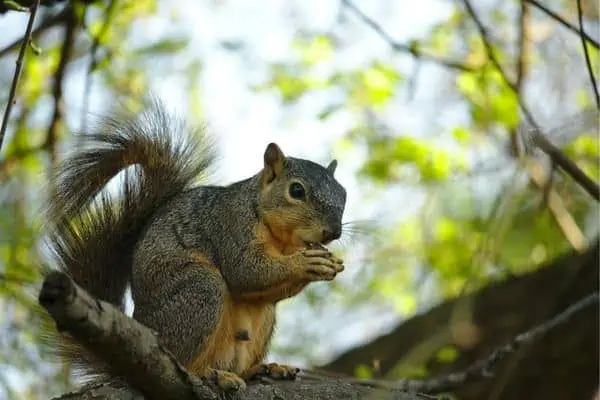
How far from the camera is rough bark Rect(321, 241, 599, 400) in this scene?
4258mm

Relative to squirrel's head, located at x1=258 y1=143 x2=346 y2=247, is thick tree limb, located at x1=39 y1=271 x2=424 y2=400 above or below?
below

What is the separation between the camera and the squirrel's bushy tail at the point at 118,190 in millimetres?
2770

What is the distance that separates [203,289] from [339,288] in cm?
237

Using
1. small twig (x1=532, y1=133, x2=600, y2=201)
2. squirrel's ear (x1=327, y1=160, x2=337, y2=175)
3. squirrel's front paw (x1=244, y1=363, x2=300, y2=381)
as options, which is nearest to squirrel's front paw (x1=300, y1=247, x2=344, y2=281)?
squirrel's front paw (x1=244, y1=363, x2=300, y2=381)

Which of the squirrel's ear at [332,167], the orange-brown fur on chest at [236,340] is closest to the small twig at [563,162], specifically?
the squirrel's ear at [332,167]

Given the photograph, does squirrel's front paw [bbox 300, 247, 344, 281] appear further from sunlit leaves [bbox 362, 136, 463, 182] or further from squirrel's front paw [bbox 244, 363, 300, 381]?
sunlit leaves [bbox 362, 136, 463, 182]

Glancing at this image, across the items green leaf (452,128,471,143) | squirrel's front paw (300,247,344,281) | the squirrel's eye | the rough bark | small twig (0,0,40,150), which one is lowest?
small twig (0,0,40,150)

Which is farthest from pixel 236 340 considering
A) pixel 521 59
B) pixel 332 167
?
pixel 521 59

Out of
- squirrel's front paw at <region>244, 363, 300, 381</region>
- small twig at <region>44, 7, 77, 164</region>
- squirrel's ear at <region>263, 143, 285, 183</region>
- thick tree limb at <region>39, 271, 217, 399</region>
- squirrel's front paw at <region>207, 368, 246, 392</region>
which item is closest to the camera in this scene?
thick tree limb at <region>39, 271, 217, 399</region>

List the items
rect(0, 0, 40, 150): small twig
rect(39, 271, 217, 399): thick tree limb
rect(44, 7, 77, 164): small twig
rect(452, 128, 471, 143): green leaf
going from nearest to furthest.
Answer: rect(39, 271, 217, 399): thick tree limb, rect(0, 0, 40, 150): small twig, rect(44, 7, 77, 164): small twig, rect(452, 128, 471, 143): green leaf

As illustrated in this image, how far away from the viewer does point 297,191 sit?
2850mm

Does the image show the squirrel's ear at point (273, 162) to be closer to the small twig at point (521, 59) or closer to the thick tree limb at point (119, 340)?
the thick tree limb at point (119, 340)

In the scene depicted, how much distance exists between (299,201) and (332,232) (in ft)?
0.50

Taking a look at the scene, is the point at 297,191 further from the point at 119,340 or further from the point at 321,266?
the point at 119,340
